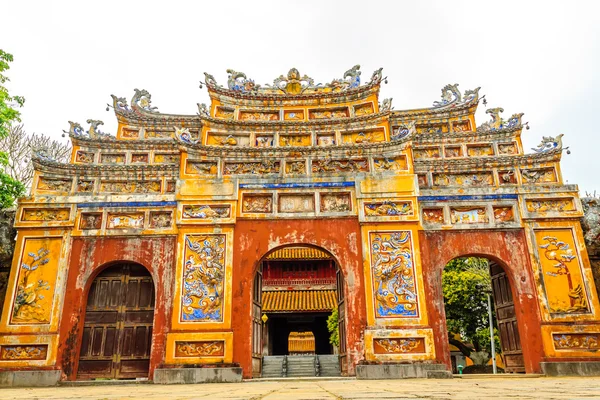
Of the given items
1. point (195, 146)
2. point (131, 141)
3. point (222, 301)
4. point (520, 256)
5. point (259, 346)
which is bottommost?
point (259, 346)

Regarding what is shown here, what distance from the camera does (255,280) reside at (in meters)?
11.0

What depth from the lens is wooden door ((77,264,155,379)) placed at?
1037 cm

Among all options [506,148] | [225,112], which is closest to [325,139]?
[225,112]

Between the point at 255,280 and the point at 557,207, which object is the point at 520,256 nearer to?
the point at 557,207

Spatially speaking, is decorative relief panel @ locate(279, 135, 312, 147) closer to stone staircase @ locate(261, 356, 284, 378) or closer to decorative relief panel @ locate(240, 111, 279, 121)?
decorative relief panel @ locate(240, 111, 279, 121)

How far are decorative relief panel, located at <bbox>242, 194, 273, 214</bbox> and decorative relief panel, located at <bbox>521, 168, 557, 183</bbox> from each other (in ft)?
22.4

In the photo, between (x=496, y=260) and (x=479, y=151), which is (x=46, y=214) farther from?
(x=479, y=151)

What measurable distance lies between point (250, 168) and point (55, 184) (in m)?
5.22

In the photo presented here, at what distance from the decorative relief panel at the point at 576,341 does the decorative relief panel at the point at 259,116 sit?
31.6 ft

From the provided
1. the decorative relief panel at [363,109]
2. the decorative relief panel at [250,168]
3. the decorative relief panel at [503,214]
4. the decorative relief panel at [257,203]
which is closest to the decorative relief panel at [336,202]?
the decorative relief panel at [257,203]

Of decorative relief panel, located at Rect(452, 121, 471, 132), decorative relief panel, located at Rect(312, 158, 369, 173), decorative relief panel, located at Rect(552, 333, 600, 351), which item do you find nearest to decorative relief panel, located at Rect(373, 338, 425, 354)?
decorative relief panel, located at Rect(552, 333, 600, 351)

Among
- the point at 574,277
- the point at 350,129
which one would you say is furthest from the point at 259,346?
the point at 574,277

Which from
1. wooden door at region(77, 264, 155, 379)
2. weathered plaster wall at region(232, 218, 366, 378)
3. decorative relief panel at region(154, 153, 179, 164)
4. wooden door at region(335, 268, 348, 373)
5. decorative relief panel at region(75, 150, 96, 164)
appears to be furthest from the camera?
decorative relief panel at region(154, 153, 179, 164)

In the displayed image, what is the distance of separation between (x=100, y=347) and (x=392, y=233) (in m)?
7.69
